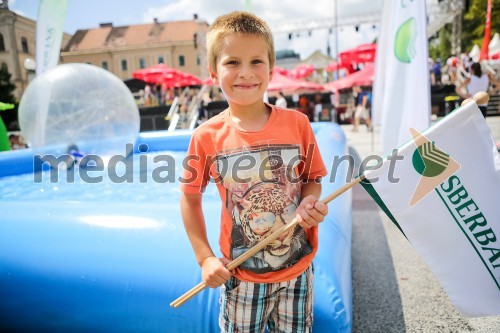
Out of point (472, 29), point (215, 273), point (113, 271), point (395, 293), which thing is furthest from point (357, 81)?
point (472, 29)

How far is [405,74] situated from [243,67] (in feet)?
10.8

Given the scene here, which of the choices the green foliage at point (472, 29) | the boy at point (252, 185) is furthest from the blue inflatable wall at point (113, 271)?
the green foliage at point (472, 29)

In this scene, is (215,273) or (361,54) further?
(361,54)

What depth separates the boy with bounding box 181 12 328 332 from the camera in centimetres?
129

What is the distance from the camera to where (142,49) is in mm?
50625

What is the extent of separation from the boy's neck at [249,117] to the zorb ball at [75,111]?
497 cm

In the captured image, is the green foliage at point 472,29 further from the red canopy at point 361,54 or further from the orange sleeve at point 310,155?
the orange sleeve at point 310,155

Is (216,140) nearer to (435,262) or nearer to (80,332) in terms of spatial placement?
(435,262)

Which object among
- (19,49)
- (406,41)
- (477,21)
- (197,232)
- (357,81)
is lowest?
(197,232)

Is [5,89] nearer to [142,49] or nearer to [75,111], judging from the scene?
[75,111]

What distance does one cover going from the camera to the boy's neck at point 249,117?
4.42 feet

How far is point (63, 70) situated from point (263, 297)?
221 inches

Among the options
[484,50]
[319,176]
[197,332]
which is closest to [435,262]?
[319,176]

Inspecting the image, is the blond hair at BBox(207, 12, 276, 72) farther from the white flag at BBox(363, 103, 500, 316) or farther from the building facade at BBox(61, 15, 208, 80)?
the building facade at BBox(61, 15, 208, 80)
